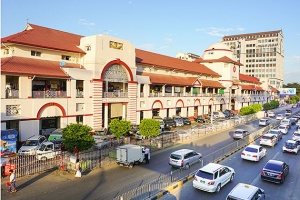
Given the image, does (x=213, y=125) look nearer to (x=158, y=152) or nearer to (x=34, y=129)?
(x=158, y=152)

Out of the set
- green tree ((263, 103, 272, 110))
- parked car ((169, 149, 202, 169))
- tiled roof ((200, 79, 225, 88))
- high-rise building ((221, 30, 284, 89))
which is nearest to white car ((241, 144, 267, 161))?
parked car ((169, 149, 202, 169))

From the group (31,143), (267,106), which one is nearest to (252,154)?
(31,143)

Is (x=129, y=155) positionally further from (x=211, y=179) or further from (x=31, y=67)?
(x=31, y=67)

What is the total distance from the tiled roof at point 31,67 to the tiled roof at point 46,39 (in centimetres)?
195

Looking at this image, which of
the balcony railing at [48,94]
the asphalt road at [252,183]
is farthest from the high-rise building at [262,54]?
the balcony railing at [48,94]

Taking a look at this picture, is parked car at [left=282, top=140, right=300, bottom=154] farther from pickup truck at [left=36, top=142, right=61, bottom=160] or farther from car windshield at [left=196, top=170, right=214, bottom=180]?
pickup truck at [left=36, top=142, right=61, bottom=160]

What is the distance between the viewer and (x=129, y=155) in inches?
886

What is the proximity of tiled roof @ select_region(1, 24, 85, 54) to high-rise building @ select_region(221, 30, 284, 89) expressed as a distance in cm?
14071

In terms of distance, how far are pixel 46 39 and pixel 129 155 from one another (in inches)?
817

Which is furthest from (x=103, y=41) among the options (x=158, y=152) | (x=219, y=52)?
(x=219, y=52)

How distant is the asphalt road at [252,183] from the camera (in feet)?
56.3

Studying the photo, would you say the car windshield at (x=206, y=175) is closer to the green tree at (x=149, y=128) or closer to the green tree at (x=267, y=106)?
the green tree at (x=149, y=128)

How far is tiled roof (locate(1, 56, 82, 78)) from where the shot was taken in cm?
2711

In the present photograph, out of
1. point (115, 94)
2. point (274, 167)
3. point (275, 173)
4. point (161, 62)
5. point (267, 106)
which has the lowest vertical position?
point (275, 173)
